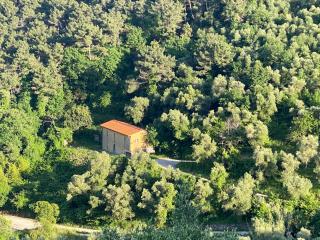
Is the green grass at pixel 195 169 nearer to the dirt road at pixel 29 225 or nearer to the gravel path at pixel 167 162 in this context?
the gravel path at pixel 167 162

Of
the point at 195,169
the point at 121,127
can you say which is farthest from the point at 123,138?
the point at 195,169

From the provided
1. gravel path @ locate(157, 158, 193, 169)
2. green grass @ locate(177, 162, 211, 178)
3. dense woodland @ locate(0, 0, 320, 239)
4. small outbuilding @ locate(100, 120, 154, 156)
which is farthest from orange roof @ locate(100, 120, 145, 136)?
green grass @ locate(177, 162, 211, 178)

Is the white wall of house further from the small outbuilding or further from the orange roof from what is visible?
the orange roof

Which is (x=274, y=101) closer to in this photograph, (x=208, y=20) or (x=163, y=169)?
(x=163, y=169)

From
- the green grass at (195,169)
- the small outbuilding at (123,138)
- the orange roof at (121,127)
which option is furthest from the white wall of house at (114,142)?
the green grass at (195,169)

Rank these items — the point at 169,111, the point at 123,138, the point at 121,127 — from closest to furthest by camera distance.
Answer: the point at 123,138 < the point at 169,111 < the point at 121,127

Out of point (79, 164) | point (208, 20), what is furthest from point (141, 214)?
point (208, 20)

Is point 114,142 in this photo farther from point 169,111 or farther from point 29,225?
point 29,225
